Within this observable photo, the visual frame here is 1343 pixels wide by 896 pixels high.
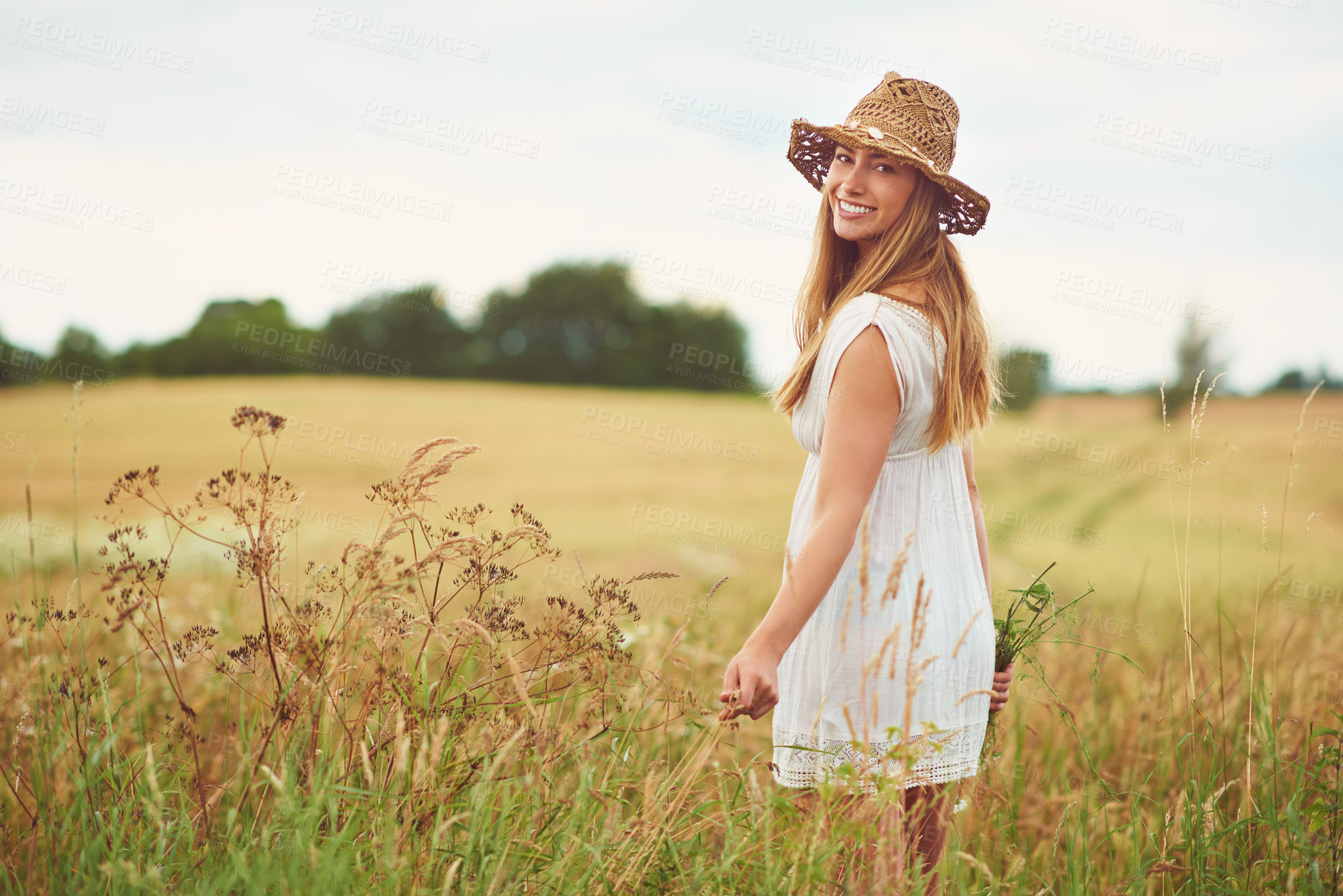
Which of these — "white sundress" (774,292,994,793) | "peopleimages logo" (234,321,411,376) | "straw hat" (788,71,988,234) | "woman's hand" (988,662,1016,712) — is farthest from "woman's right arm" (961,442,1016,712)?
"peopleimages logo" (234,321,411,376)

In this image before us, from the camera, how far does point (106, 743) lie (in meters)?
1.85

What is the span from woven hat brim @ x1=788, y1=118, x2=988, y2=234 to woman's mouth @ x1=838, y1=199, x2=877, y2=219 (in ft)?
0.51

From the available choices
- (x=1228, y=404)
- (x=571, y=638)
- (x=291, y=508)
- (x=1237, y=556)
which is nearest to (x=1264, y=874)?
(x=571, y=638)

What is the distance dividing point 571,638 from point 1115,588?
419 inches

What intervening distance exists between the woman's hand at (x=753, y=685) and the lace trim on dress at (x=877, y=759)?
18 centimetres

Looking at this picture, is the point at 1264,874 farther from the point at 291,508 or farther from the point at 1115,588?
the point at 1115,588

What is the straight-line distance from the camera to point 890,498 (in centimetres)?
238

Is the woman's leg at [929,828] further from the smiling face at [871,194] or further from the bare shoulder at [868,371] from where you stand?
the smiling face at [871,194]

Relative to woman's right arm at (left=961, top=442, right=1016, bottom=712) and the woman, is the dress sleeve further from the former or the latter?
woman's right arm at (left=961, top=442, right=1016, bottom=712)

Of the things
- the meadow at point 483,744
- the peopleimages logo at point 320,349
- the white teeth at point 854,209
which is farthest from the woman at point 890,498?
the peopleimages logo at point 320,349

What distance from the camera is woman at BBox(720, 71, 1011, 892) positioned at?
2133 mm

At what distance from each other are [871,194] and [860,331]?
0.55m

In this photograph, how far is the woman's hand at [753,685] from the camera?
204 centimetres

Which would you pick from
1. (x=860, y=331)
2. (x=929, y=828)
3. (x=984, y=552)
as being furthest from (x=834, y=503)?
(x=929, y=828)
